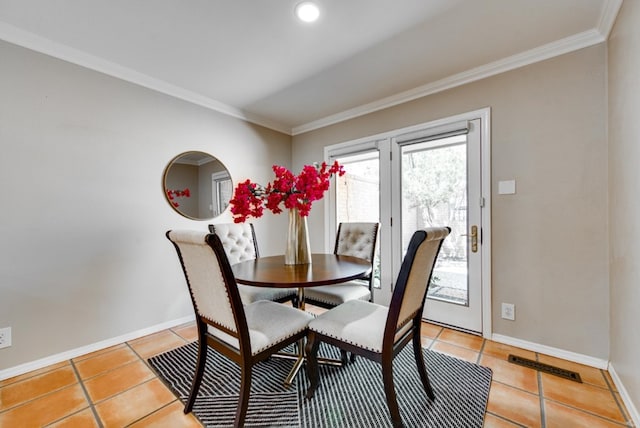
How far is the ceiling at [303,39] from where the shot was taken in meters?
1.67

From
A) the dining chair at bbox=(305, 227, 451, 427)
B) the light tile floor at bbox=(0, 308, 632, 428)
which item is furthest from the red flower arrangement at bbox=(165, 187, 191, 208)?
the dining chair at bbox=(305, 227, 451, 427)

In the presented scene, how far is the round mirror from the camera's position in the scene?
2.69m

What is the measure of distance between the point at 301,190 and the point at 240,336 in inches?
38.4

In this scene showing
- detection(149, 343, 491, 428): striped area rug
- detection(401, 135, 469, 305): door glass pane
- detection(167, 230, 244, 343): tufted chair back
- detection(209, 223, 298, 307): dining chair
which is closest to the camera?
detection(167, 230, 244, 343): tufted chair back

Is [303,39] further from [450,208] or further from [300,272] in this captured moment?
[450,208]

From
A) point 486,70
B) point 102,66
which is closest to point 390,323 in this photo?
point 486,70

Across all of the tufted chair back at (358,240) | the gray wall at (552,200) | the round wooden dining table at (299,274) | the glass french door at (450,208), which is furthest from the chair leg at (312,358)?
the gray wall at (552,200)

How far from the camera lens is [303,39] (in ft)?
6.43

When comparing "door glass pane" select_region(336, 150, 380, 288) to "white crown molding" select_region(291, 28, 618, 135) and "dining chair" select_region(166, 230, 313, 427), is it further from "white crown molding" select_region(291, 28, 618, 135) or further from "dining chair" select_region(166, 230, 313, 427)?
"dining chair" select_region(166, 230, 313, 427)

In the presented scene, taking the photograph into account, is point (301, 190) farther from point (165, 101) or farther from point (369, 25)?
point (165, 101)

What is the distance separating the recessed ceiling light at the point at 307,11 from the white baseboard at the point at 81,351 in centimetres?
284

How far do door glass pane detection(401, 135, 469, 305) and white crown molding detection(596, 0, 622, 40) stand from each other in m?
1.03

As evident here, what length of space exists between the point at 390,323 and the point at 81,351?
7.95ft

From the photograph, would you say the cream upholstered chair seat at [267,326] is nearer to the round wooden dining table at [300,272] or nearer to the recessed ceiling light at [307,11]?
the round wooden dining table at [300,272]
